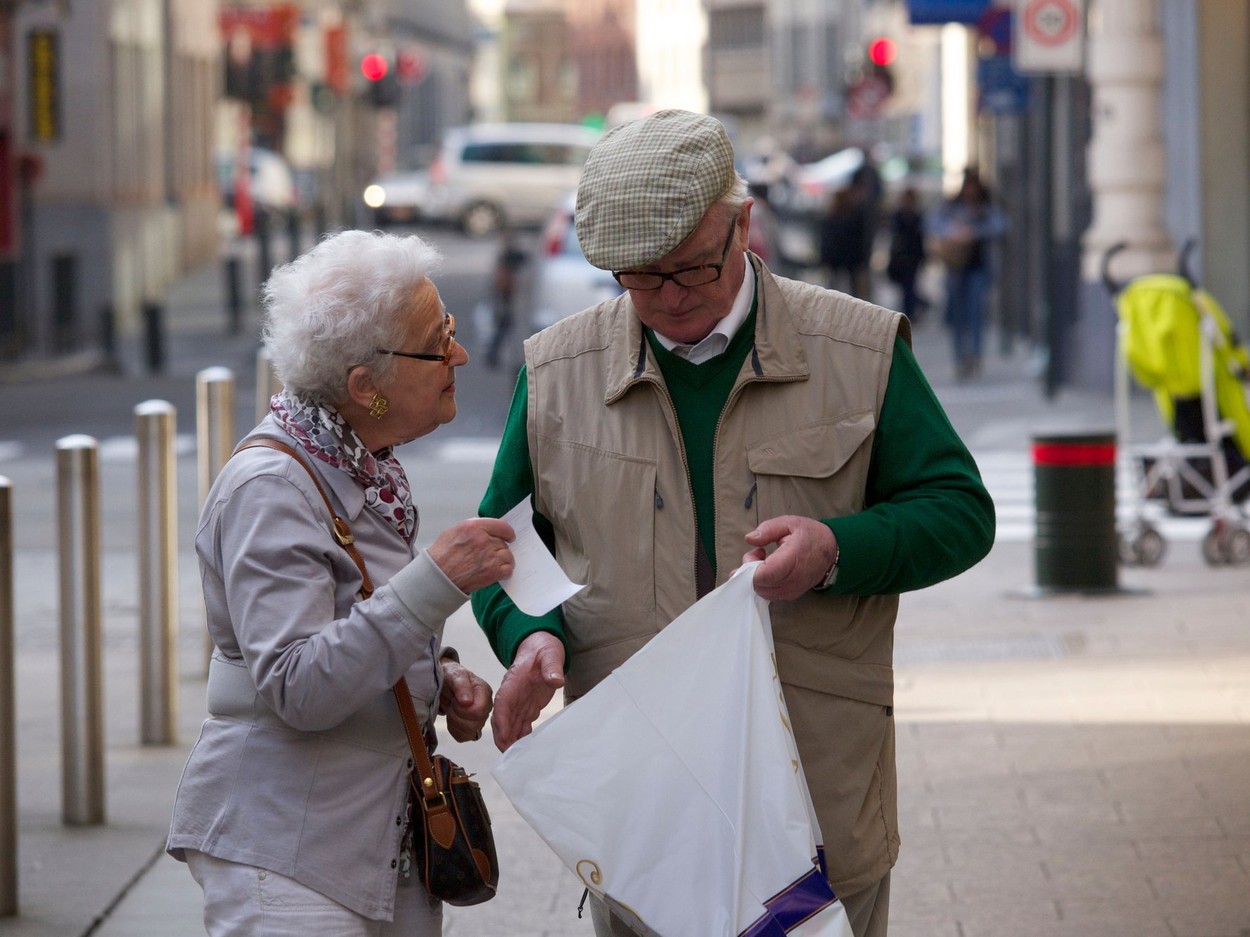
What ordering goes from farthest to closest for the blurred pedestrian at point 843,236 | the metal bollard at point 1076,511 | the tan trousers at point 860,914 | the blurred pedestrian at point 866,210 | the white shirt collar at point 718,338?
the blurred pedestrian at point 866,210, the blurred pedestrian at point 843,236, the metal bollard at point 1076,511, the tan trousers at point 860,914, the white shirt collar at point 718,338

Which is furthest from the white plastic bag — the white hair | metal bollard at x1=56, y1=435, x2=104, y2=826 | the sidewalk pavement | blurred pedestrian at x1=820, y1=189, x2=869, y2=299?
blurred pedestrian at x1=820, y1=189, x2=869, y2=299

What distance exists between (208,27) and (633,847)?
3866cm

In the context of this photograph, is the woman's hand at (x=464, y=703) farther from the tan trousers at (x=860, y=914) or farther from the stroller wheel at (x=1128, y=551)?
the stroller wheel at (x=1128, y=551)

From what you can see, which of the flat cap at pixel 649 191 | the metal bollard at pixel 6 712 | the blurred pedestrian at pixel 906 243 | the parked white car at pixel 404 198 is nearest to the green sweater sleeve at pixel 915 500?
the flat cap at pixel 649 191

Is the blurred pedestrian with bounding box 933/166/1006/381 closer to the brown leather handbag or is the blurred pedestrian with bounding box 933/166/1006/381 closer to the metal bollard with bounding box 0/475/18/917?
the metal bollard with bounding box 0/475/18/917

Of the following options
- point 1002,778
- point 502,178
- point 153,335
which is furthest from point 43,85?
point 1002,778

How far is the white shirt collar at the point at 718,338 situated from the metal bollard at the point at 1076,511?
6.50 metres

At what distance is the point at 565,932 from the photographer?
5.55 metres

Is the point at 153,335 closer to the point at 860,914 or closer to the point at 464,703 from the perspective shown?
the point at 464,703

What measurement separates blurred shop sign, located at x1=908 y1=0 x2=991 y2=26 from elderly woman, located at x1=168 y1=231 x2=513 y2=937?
18.7 meters

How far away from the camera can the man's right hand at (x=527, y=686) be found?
3396mm

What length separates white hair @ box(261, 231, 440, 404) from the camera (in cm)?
342

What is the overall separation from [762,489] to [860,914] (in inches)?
28.0

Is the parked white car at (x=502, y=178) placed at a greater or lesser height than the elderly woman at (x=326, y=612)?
greater
